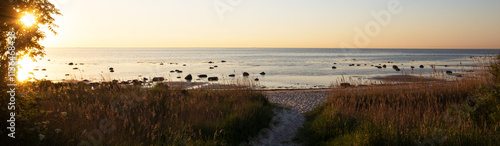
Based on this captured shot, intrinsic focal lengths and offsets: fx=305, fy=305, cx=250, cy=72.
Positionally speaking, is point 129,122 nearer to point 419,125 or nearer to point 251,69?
point 419,125

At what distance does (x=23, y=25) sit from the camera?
5469 millimetres

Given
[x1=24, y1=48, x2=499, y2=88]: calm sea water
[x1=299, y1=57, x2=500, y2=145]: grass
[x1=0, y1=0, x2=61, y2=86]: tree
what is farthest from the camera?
[x1=24, y1=48, x2=499, y2=88]: calm sea water

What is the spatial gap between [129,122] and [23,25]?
3.21m

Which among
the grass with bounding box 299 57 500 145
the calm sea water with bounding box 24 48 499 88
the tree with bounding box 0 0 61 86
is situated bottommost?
the calm sea water with bounding box 24 48 499 88

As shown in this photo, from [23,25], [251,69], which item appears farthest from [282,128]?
[251,69]

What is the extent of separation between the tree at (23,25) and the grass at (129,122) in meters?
0.68

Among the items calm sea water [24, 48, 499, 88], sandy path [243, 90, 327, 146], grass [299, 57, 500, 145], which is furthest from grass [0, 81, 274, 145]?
calm sea water [24, 48, 499, 88]

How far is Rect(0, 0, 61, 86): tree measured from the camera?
5.13 metres

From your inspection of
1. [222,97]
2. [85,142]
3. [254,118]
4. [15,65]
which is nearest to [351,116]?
[254,118]

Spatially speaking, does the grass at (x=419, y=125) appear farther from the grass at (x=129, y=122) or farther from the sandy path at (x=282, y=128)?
the grass at (x=129, y=122)

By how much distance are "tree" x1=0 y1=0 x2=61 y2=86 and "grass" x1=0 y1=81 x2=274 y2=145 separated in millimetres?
676

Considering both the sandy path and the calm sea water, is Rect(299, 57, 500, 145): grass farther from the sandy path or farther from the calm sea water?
the calm sea water

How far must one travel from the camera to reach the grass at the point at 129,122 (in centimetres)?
545

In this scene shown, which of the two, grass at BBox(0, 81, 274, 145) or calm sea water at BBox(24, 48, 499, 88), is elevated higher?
grass at BBox(0, 81, 274, 145)
